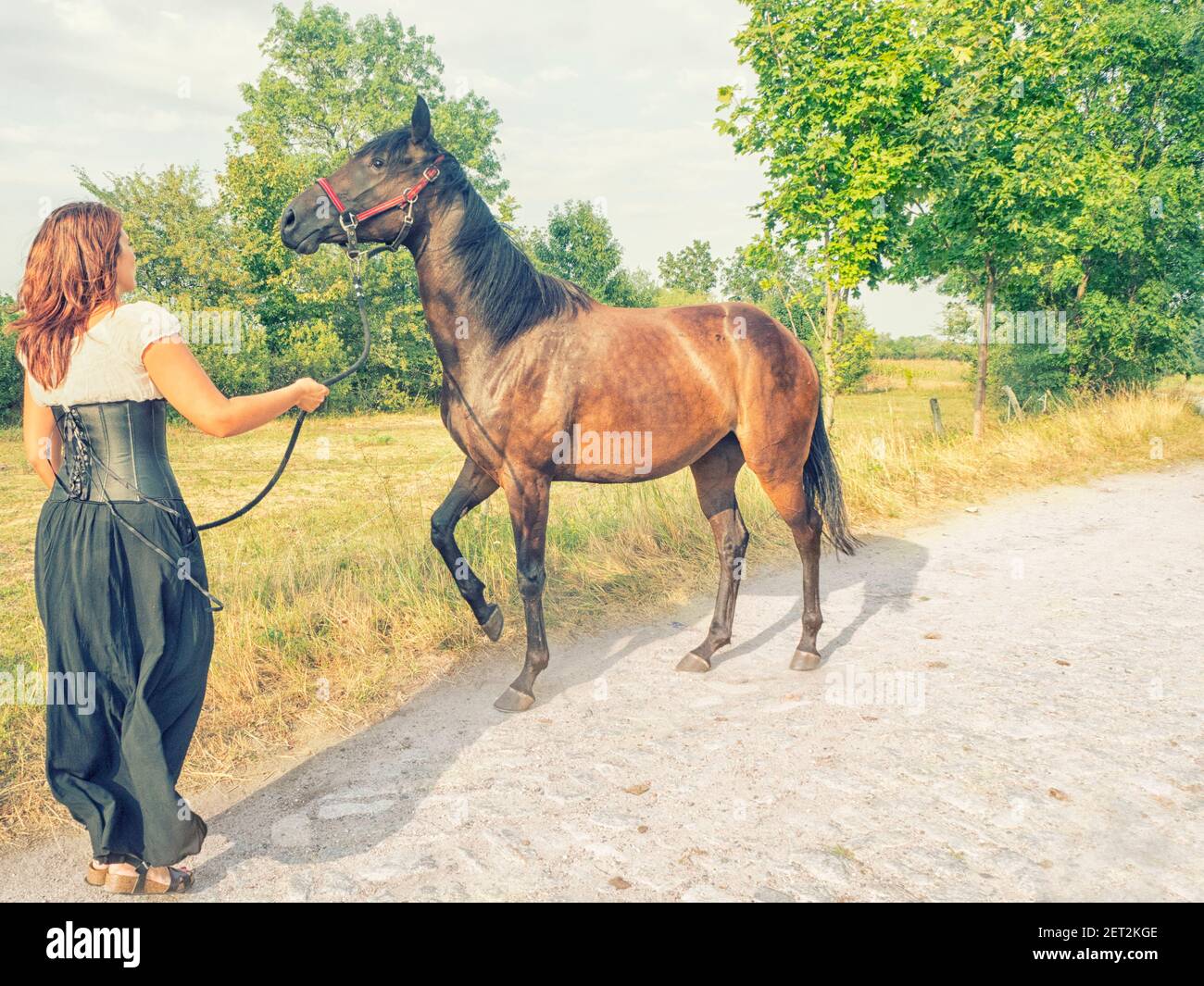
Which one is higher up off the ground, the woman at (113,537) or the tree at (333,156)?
the tree at (333,156)

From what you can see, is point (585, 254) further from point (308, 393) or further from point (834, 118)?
point (308, 393)

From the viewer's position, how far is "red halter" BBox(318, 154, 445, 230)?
3996mm

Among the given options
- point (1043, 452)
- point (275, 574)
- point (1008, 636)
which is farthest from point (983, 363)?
point (275, 574)

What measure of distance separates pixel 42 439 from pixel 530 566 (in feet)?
7.75

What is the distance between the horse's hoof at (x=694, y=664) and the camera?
480cm

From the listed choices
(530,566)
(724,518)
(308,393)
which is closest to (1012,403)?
(724,518)

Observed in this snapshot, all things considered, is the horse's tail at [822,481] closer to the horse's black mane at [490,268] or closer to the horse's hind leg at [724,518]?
the horse's hind leg at [724,518]

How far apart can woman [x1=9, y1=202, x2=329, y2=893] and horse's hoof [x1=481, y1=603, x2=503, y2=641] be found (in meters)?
2.17

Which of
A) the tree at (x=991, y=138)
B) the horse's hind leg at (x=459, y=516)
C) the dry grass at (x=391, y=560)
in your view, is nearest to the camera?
the dry grass at (x=391, y=560)

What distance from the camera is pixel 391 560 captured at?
5.88m

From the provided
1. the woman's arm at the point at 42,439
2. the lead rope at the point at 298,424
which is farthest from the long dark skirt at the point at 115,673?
the lead rope at the point at 298,424

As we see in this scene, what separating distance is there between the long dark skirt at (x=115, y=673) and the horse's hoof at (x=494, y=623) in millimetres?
2223

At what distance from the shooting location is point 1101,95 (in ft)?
55.9
